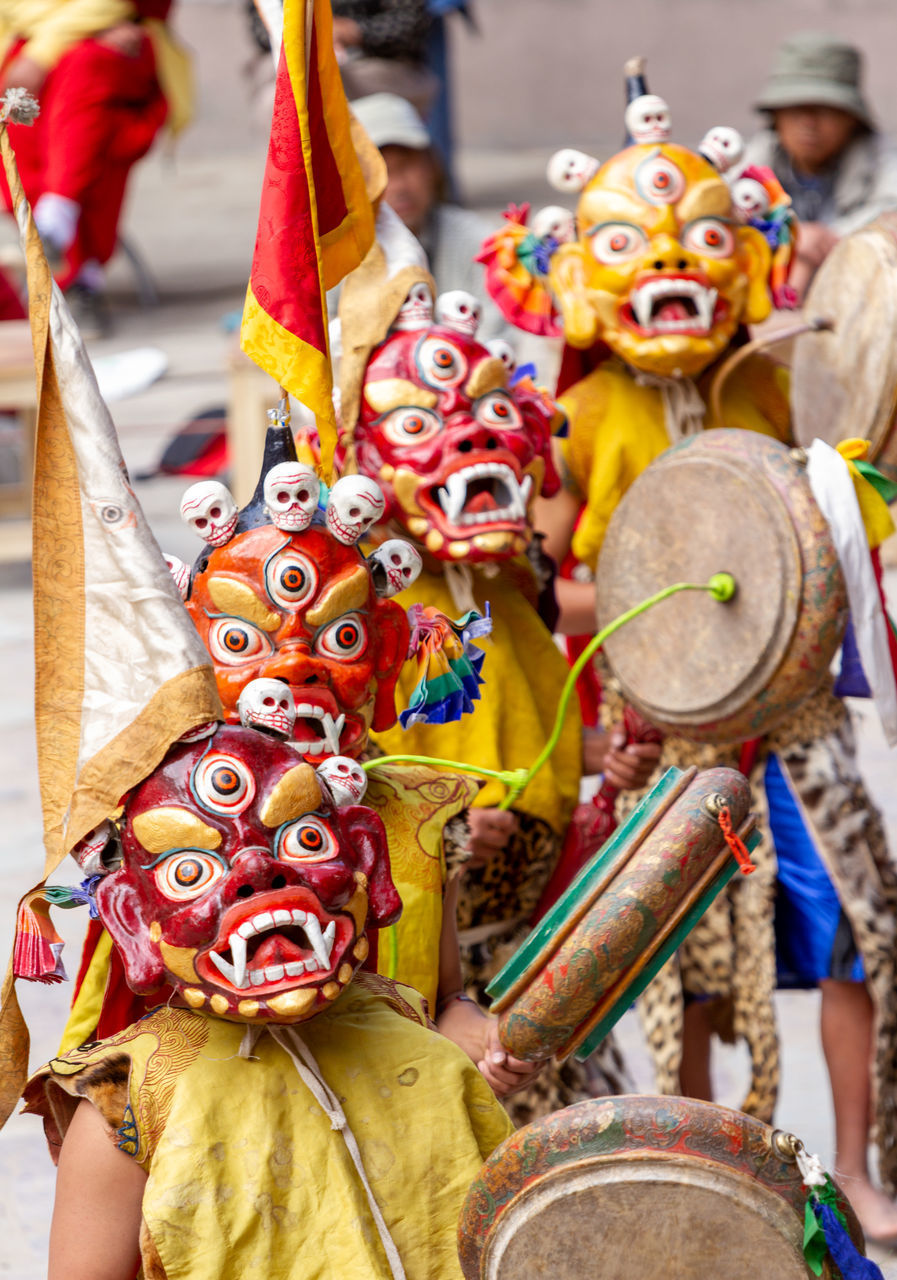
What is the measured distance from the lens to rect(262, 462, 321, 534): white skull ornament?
5.96 feet

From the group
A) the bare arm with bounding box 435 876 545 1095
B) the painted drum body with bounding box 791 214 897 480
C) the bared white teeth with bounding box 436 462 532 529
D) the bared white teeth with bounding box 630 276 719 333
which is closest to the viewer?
the bare arm with bounding box 435 876 545 1095

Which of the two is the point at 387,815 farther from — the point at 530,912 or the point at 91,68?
the point at 91,68

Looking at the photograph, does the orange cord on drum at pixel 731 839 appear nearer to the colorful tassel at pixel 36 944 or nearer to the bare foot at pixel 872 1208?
the colorful tassel at pixel 36 944

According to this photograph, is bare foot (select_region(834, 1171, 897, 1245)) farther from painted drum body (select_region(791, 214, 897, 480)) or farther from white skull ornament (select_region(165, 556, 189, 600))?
white skull ornament (select_region(165, 556, 189, 600))

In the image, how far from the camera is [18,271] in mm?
7730

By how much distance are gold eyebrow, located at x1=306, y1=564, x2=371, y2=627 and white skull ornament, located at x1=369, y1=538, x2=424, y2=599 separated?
0.05 meters

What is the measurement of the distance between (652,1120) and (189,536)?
17.6ft

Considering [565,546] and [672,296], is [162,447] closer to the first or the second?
[565,546]

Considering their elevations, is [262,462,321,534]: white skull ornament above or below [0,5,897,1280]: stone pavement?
above

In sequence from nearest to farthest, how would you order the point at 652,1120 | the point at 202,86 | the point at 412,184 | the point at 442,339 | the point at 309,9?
the point at 652,1120
the point at 309,9
the point at 442,339
the point at 412,184
the point at 202,86

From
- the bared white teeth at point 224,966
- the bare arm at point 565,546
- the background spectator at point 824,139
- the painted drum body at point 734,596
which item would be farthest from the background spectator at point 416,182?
the bared white teeth at point 224,966

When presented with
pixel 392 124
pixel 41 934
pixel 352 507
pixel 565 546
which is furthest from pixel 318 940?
pixel 392 124

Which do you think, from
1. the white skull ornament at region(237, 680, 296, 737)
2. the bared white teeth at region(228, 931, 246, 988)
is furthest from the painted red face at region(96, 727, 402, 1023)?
the white skull ornament at region(237, 680, 296, 737)

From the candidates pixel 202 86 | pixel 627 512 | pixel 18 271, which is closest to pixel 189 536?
pixel 18 271
